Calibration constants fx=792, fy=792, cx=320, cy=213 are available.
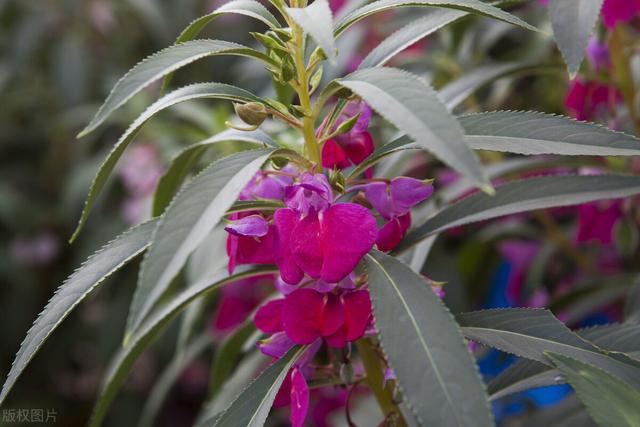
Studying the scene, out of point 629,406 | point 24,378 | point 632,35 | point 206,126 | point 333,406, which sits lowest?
point 24,378

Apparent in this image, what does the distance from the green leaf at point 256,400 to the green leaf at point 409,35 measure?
10.8 inches

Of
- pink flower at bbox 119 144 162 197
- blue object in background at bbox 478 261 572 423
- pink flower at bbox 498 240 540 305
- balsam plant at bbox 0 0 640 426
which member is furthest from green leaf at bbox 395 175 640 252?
pink flower at bbox 119 144 162 197

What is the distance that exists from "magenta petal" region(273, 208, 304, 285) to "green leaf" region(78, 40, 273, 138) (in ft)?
0.43

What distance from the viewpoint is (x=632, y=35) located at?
1.55 meters

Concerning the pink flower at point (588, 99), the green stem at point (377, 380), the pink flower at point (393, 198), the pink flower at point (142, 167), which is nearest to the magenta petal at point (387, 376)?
the green stem at point (377, 380)

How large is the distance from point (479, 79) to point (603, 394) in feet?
1.87

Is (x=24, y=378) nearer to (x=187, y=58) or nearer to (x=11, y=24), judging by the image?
(x=11, y=24)

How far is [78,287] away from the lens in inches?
23.9

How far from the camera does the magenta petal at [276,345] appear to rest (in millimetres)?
691

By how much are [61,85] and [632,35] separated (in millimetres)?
1517

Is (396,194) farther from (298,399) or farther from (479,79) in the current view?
(479,79)

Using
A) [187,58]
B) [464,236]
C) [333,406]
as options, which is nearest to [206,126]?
[464,236]

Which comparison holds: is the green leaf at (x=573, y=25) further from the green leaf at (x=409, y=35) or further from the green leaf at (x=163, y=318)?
the green leaf at (x=163, y=318)

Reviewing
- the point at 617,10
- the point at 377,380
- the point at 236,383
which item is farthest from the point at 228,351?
the point at 617,10
